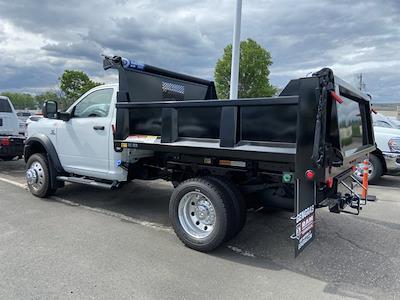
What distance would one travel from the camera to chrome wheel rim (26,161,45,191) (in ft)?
22.6

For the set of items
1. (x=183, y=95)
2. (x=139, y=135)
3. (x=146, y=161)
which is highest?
(x=183, y=95)

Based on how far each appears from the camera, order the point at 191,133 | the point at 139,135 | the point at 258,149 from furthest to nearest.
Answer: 1. the point at 139,135
2. the point at 191,133
3. the point at 258,149

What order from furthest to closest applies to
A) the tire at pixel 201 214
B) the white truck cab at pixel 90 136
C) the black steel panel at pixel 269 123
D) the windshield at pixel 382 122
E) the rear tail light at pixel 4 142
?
1. the windshield at pixel 382 122
2. the rear tail light at pixel 4 142
3. the white truck cab at pixel 90 136
4. the tire at pixel 201 214
5. the black steel panel at pixel 269 123

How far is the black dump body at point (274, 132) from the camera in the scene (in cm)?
364

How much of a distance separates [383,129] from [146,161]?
21.8 ft

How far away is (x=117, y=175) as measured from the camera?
18.9ft

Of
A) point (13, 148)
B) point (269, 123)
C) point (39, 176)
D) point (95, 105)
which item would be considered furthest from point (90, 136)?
point (13, 148)

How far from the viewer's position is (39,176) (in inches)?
273

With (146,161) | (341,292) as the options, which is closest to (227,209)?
(341,292)

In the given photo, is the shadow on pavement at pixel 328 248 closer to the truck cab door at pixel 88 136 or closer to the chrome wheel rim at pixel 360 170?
the chrome wheel rim at pixel 360 170

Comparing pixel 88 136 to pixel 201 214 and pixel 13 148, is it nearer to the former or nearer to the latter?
pixel 201 214

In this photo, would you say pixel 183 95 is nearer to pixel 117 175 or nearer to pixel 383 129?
pixel 117 175

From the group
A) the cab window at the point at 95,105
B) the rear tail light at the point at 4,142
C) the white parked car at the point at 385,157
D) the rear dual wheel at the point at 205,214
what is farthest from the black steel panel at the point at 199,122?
the rear tail light at the point at 4,142

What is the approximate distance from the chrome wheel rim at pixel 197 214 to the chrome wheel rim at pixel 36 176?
335cm
